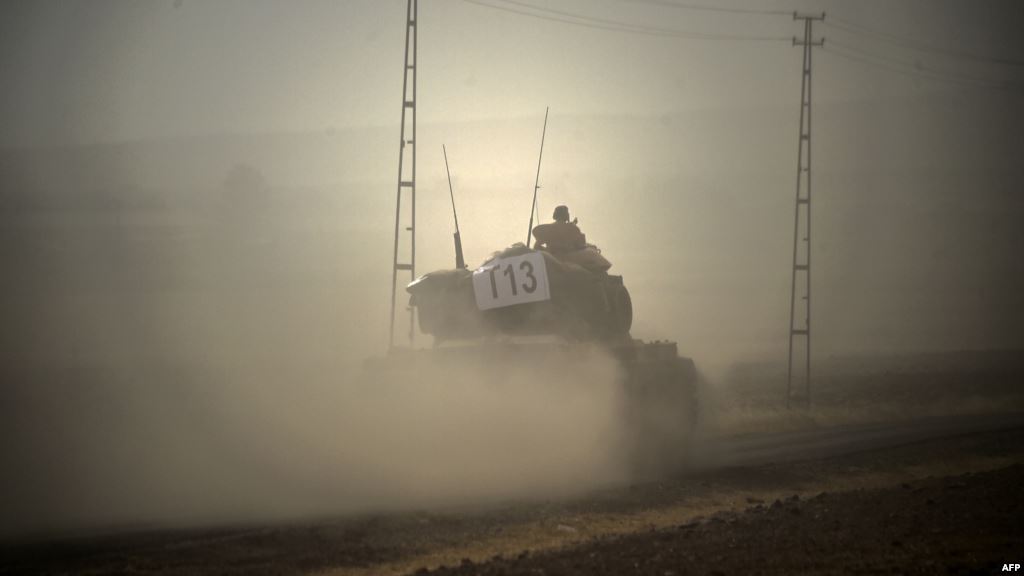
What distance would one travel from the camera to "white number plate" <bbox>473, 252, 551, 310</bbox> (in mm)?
16359

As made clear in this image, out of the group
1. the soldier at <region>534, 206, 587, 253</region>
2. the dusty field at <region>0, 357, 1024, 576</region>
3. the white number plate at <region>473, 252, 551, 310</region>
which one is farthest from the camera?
the soldier at <region>534, 206, 587, 253</region>

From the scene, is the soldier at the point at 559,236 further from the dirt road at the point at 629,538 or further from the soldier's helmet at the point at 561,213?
the dirt road at the point at 629,538

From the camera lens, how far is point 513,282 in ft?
53.7

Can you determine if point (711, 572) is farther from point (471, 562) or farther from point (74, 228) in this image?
Answer: point (74, 228)

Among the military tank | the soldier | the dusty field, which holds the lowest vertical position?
the dusty field

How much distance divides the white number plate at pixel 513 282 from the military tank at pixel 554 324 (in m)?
0.01

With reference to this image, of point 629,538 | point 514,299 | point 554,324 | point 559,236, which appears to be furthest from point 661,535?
point 559,236

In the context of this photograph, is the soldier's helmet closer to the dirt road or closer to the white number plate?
the white number plate

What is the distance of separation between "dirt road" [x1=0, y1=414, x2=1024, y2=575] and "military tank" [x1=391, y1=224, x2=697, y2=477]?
2.63 m

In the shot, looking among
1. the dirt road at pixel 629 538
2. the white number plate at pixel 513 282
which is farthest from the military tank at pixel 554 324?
the dirt road at pixel 629 538

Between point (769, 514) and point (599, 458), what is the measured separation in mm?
4939

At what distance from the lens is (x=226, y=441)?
15.9 meters

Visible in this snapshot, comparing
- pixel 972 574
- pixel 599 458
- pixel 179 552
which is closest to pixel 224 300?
pixel 599 458

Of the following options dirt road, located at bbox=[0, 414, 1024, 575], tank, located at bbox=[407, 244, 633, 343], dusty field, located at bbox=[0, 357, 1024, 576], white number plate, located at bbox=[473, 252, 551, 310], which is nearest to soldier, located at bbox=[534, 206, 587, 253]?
tank, located at bbox=[407, 244, 633, 343]
